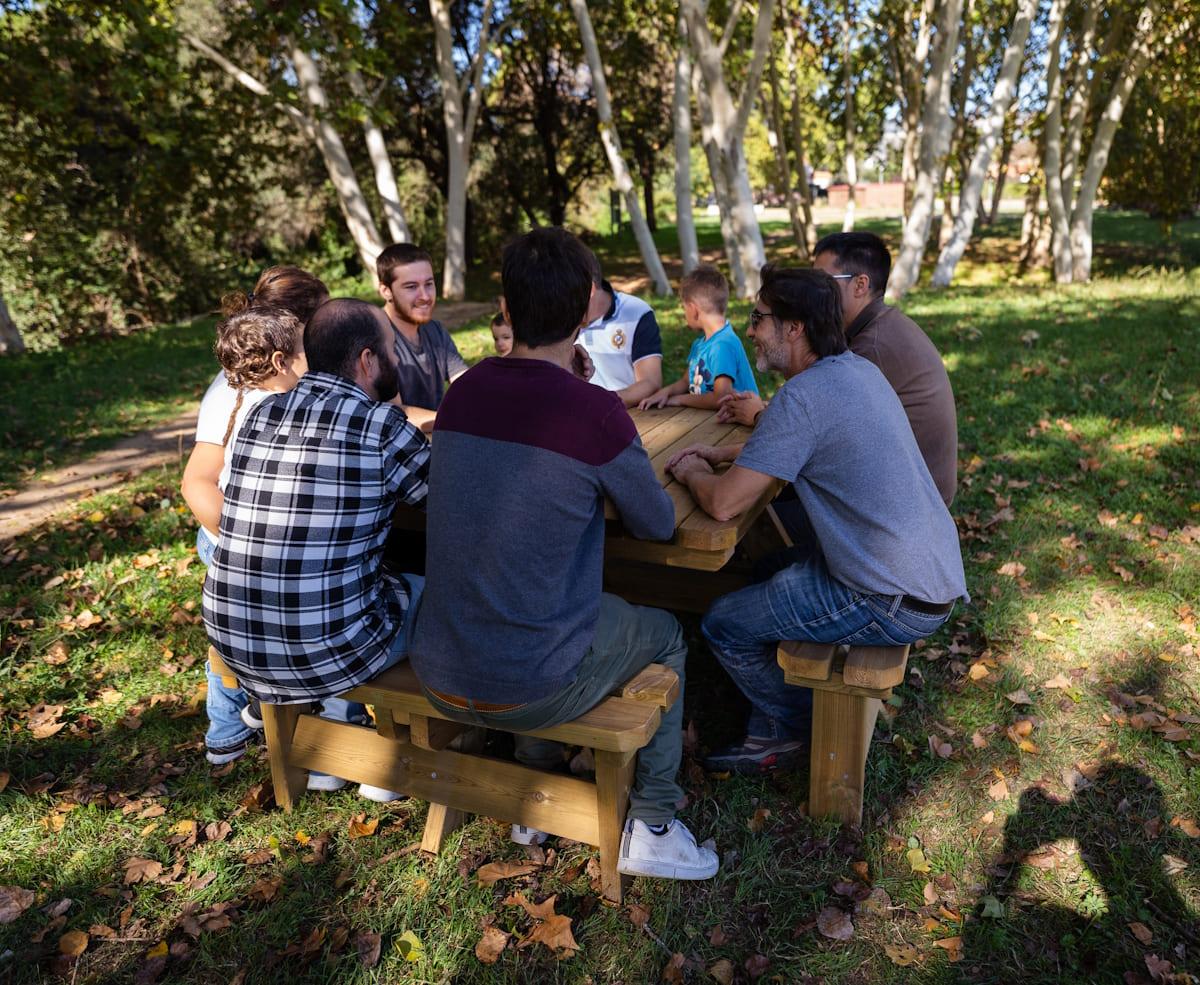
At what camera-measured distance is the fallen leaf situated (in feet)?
8.38

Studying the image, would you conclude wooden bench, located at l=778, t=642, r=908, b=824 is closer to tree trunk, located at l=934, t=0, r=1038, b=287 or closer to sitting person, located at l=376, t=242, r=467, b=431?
sitting person, located at l=376, t=242, r=467, b=431

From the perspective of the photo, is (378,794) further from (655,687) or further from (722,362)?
(722,362)

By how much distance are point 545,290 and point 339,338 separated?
738 millimetres

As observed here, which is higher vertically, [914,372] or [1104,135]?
[1104,135]

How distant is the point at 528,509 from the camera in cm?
217

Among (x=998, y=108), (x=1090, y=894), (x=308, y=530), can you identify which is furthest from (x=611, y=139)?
(x=1090, y=894)

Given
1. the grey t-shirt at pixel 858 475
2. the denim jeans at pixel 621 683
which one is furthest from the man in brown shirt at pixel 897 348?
the denim jeans at pixel 621 683

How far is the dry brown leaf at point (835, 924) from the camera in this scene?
101 inches

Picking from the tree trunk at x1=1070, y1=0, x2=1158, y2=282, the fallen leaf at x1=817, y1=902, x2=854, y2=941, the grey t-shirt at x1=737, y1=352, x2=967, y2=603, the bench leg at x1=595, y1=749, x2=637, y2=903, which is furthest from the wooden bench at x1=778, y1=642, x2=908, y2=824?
the tree trunk at x1=1070, y1=0, x2=1158, y2=282

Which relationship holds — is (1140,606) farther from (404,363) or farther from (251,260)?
(251,260)

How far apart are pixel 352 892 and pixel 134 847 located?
0.88 m

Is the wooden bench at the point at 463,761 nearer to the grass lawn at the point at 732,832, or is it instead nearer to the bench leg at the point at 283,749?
the bench leg at the point at 283,749

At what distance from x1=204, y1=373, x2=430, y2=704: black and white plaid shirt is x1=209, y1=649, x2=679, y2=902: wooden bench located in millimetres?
240

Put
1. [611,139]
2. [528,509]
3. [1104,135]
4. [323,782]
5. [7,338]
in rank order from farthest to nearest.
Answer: [1104,135] < [611,139] < [7,338] < [323,782] < [528,509]
